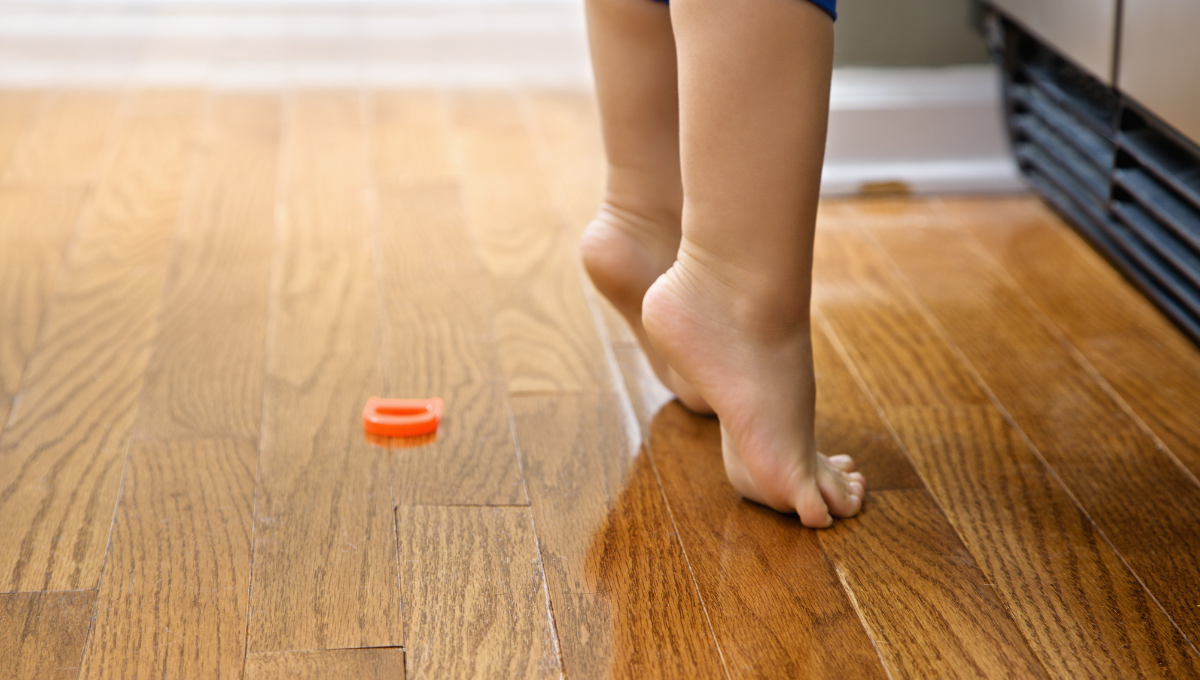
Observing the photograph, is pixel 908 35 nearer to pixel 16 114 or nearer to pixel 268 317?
pixel 268 317

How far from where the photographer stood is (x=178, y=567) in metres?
0.77

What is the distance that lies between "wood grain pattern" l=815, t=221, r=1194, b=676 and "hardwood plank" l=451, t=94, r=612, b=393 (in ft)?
0.90

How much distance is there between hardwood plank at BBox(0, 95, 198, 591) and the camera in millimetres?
796

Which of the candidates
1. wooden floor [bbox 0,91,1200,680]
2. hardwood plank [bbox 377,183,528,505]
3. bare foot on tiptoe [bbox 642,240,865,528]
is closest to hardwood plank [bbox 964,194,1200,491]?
wooden floor [bbox 0,91,1200,680]

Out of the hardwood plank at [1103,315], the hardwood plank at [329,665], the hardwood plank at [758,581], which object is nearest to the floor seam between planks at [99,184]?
the hardwood plank at [329,665]

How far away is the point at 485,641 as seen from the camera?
0.71 meters

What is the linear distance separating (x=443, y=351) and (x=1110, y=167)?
797 millimetres

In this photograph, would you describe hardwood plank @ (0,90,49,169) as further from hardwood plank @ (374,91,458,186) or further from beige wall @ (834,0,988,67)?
beige wall @ (834,0,988,67)

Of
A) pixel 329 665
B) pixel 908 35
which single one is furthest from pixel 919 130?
pixel 329 665

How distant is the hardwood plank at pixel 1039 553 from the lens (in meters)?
0.71

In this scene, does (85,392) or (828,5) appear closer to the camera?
(828,5)

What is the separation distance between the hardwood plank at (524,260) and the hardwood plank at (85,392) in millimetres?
350

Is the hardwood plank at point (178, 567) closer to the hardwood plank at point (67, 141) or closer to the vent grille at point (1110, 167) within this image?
the hardwood plank at point (67, 141)

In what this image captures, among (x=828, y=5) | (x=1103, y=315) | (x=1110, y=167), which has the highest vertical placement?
(x=828, y=5)
